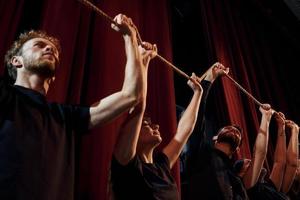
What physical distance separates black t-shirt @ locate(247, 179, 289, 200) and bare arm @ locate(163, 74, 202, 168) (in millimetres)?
442

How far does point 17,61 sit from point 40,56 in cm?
8

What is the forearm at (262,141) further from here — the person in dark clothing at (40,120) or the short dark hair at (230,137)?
the person in dark clothing at (40,120)

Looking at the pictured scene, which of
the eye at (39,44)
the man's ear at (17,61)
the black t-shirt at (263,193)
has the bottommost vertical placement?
the black t-shirt at (263,193)

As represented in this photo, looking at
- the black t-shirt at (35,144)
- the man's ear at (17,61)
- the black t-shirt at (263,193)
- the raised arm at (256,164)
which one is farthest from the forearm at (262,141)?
the man's ear at (17,61)

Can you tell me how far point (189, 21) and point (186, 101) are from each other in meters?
0.61

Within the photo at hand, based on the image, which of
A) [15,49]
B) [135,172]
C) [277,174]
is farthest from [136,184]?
[277,174]

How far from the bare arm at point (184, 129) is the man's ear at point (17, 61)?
0.52 meters

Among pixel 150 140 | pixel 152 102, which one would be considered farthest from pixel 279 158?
pixel 150 140

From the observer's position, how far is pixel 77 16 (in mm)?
1545

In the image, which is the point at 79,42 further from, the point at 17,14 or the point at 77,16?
the point at 17,14

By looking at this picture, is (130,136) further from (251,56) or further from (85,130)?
(251,56)

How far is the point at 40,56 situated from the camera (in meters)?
1.05

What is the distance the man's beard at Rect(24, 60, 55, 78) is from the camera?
102cm

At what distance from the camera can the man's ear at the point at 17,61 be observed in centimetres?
106
